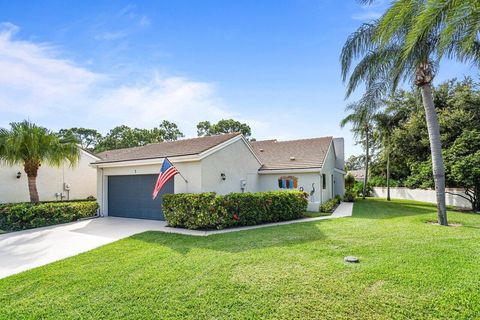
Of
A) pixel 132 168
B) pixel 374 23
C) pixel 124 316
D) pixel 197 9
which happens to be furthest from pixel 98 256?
pixel 374 23

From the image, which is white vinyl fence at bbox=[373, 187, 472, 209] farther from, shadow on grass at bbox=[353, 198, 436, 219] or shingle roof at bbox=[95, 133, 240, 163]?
shingle roof at bbox=[95, 133, 240, 163]

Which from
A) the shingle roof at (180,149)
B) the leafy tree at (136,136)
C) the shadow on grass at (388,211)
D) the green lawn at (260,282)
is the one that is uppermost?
the leafy tree at (136,136)

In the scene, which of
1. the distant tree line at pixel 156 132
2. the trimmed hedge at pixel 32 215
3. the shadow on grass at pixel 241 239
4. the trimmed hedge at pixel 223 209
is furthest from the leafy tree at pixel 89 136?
the shadow on grass at pixel 241 239

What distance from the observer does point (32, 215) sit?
12.1 meters

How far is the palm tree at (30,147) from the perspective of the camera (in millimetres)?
12898

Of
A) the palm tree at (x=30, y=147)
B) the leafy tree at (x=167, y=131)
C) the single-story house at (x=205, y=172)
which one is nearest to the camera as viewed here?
the single-story house at (x=205, y=172)

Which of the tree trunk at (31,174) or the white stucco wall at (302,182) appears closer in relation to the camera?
the tree trunk at (31,174)

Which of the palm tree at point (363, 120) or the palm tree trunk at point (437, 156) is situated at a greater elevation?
the palm tree at point (363, 120)

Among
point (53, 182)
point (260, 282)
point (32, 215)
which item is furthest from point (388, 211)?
point (53, 182)

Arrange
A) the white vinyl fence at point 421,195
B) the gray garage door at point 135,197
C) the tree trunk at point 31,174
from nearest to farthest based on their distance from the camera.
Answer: the tree trunk at point 31,174 < the gray garage door at point 135,197 < the white vinyl fence at point 421,195

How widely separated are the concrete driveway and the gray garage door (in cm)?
73

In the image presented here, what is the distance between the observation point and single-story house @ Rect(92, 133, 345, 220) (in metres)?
12.8

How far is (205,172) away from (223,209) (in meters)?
2.47

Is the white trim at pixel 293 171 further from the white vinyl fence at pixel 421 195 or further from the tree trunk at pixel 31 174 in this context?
the tree trunk at pixel 31 174
